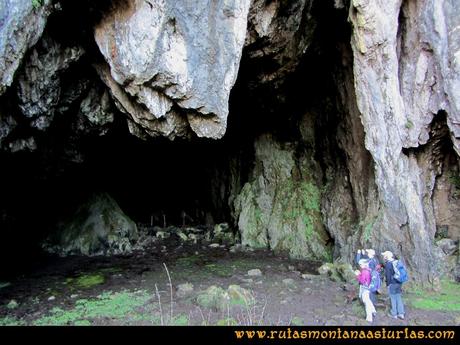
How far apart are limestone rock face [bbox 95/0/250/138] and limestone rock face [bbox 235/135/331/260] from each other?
5.27 meters

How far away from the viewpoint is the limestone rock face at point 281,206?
13797 mm

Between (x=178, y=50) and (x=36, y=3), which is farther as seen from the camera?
(x=178, y=50)

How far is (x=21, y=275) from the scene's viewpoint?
12.1 meters

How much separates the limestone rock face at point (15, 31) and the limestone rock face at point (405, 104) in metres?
7.38

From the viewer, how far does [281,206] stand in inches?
593

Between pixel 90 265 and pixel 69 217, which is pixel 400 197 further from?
pixel 69 217

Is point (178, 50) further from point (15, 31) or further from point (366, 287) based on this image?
point (366, 287)

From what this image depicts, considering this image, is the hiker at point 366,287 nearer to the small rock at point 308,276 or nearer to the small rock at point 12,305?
the small rock at point 308,276

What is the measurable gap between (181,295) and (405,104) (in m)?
7.11

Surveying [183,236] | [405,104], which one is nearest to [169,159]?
[183,236]

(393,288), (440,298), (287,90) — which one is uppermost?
(287,90)

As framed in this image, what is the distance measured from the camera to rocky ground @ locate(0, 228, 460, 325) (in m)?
8.14

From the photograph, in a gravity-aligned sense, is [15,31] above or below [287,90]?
below
